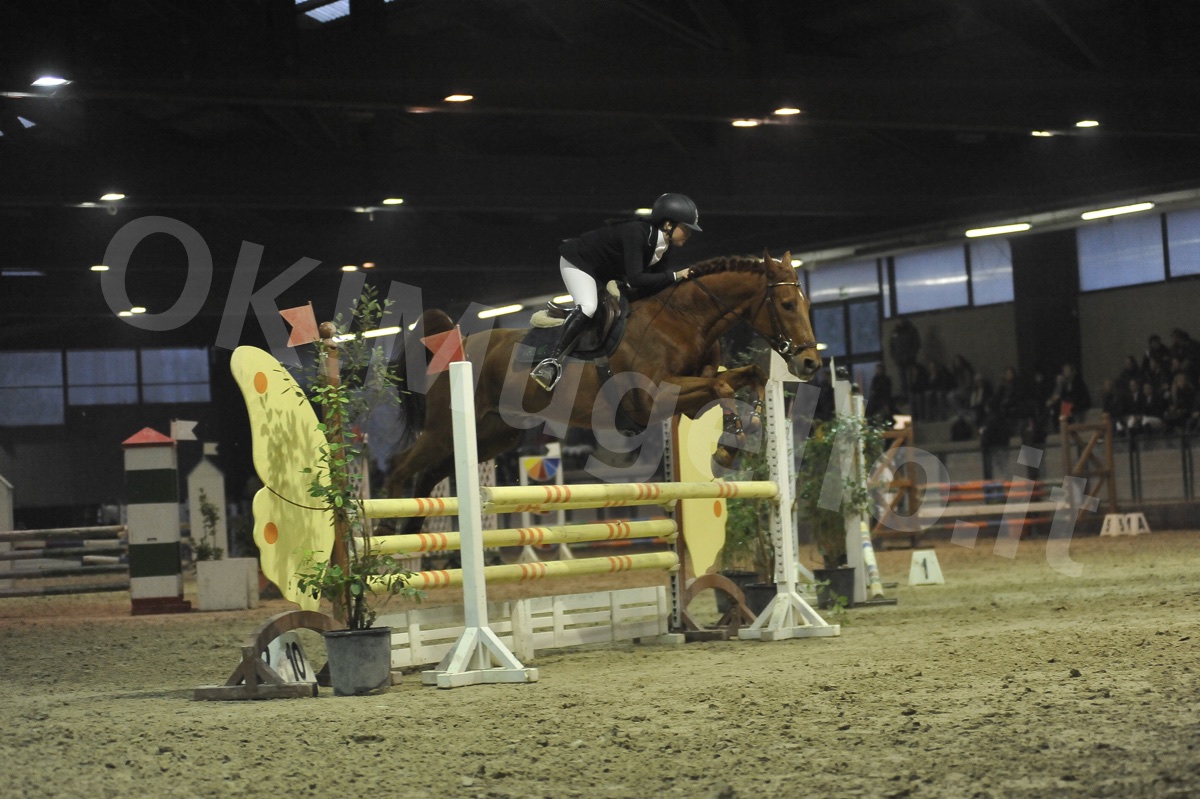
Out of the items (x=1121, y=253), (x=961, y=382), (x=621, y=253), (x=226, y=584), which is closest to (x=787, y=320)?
(x=621, y=253)

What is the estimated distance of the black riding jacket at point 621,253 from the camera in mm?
4898

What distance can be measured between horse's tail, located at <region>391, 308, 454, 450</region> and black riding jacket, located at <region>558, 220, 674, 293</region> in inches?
23.3

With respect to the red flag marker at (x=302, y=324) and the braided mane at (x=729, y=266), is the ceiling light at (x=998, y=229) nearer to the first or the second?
the braided mane at (x=729, y=266)

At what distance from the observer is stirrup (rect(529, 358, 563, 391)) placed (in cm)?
482

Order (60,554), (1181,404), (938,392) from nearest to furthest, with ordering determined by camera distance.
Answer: (60,554)
(1181,404)
(938,392)

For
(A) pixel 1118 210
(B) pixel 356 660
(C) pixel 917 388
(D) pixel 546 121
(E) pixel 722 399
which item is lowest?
(B) pixel 356 660

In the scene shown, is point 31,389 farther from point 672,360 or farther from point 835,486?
point 672,360

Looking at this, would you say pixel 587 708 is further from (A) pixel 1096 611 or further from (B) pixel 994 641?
(A) pixel 1096 611

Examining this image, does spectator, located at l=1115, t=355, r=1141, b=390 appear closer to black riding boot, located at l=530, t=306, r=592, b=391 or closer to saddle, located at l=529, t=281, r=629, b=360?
saddle, located at l=529, t=281, r=629, b=360

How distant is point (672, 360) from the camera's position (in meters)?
4.93

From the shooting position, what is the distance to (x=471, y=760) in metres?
2.58

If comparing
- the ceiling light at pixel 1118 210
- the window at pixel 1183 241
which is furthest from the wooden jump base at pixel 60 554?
the window at pixel 1183 241

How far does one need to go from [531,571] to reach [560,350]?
949 millimetres

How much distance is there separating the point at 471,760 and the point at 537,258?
1068cm
